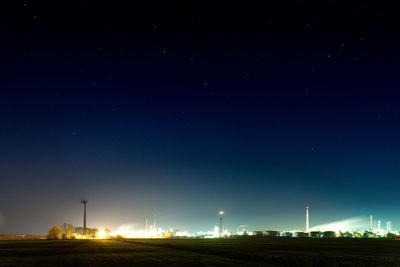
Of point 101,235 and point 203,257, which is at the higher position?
point 203,257

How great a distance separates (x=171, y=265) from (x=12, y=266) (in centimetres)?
1070

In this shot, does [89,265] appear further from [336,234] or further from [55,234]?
[336,234]

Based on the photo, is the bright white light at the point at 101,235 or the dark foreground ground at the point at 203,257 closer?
the dark foreground ground at the point at 203,257

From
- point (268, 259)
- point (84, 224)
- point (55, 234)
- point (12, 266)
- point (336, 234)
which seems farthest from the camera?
point (336, 234)

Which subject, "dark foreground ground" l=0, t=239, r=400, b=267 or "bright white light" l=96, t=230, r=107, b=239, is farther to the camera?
"bright white light" l=96, t=230, r=107, b=239

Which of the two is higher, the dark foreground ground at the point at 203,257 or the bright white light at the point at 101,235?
the dark foreground ground at the point at 203,257

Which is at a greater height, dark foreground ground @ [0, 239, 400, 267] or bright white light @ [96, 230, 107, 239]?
dark foreground ground @ [0, 239, 400, 267]

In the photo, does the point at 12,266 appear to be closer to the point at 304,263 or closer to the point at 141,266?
the point at 141,266

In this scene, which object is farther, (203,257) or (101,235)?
(101,235)

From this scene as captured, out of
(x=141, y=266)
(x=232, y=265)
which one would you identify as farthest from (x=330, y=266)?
(x=141, y=266)

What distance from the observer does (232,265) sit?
1128 inches

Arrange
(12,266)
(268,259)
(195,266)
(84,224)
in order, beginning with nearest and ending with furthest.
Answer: (195,266) < (12,266) < (268,259) < (84,224)

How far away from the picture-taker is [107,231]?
156875mm

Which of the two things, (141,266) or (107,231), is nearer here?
(141,266)
